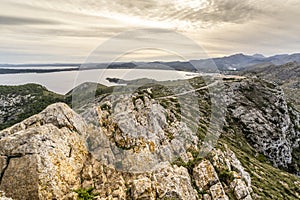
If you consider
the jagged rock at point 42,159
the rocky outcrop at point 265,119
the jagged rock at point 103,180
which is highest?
the jagged rock at point 42,159

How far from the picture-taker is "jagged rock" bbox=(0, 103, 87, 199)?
18328 millimetres

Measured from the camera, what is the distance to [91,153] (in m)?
24.9

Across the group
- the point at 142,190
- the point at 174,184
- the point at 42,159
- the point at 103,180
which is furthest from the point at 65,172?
the point at 174,184

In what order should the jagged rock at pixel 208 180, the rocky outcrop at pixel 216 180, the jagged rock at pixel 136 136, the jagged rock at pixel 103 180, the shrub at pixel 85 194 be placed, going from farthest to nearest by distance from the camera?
the rocky outcrop at pixel 216 180 < the jagged rock at pixel 208 180 < the jagged rock at pixel 136 136 < the jagged rock at pixel 103 180 < the shrub at pixel 85 194

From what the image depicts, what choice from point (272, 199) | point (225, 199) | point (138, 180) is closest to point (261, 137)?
point (272, 199)

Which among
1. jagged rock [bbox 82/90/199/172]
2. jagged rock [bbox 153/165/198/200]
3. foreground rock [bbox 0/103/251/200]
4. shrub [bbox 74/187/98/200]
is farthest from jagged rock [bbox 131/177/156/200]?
shrub [bbox 74/187/98/200]

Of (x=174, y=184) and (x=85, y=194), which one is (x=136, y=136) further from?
(x=85, y=194)

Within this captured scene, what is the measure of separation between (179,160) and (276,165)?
65.5m

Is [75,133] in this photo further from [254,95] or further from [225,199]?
[254,95]

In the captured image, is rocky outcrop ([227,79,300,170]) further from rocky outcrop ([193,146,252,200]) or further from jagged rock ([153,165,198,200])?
jagged rock ([153,165,198,200])

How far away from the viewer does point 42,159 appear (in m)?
19.5

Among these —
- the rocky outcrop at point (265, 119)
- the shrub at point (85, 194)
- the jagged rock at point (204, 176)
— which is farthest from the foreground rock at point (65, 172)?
the rocky outcrop at point (265, 119)

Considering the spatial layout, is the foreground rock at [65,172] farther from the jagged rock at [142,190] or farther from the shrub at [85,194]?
the shrub at [85,194]

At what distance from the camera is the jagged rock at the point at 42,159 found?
722 inches
